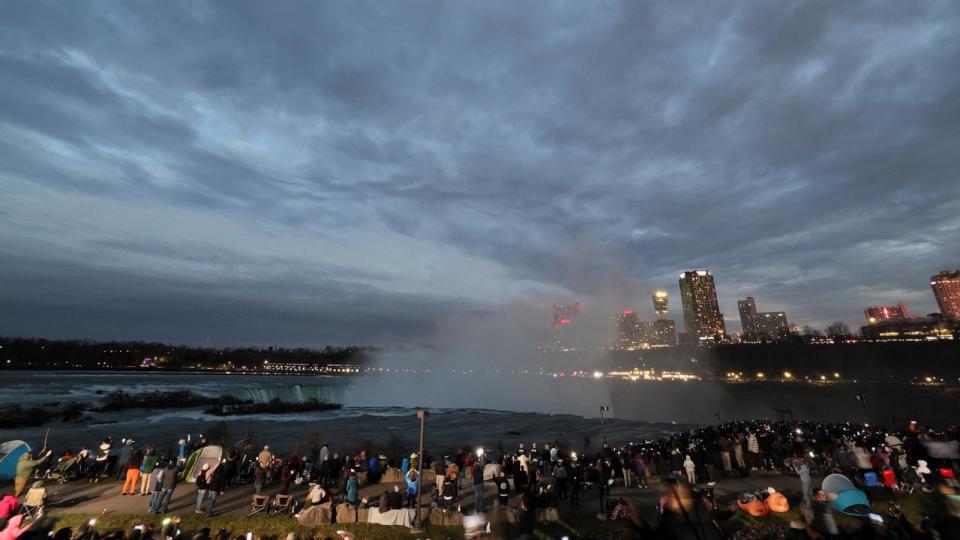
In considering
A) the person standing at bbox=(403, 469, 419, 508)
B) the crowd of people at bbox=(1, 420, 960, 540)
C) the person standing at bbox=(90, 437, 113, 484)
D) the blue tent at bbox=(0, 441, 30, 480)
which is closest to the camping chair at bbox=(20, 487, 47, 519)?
the crowd of people at bbox=(1, 420, 960, 540)

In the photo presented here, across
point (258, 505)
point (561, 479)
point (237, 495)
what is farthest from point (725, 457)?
point (237, 495)

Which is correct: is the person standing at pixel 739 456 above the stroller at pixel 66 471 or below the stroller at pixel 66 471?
above

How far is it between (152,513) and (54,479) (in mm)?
9677

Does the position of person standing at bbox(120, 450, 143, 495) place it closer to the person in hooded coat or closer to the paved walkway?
the paved walkway

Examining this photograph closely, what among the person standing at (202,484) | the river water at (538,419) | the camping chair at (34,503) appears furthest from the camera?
the river water at (538,419)

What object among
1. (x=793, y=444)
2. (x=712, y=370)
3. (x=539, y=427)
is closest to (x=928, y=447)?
(x=793, y=444)

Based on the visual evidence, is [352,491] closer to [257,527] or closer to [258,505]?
[257,527]

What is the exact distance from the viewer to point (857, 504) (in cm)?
1223

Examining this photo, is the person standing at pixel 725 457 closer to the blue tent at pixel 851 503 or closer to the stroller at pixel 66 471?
the blue tent at pixel 851 503

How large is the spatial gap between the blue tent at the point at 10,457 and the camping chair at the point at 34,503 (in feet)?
14.6

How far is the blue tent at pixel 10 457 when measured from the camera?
18.3 m

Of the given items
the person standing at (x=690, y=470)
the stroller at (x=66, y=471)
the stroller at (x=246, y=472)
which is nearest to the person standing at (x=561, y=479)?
the person standing at (x=690, y=470)

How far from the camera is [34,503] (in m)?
15.0

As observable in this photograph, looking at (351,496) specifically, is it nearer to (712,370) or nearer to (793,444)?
(793,444)
